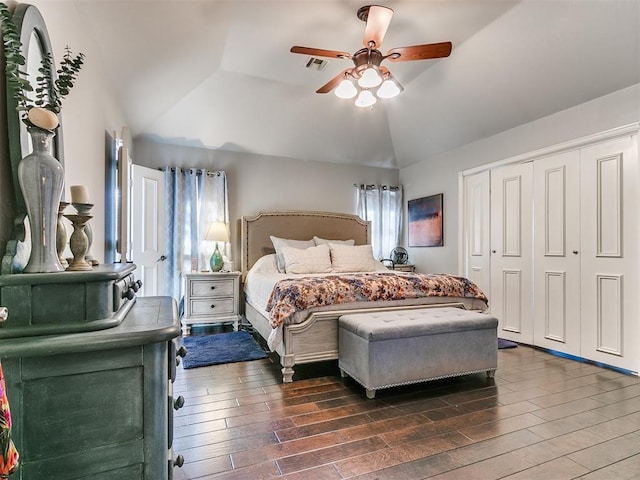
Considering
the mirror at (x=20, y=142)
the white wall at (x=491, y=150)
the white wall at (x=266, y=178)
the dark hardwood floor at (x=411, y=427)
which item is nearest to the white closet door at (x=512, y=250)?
the white wall at (x=491, y=150)

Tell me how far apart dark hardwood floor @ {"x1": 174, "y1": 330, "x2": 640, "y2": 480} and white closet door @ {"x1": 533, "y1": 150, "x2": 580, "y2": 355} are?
0.59 m

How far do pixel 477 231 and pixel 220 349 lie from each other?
11.4 feet

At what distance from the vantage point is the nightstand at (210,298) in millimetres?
4309

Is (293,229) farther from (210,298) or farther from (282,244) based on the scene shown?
(210,298)

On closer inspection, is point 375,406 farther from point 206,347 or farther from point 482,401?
point 206,347

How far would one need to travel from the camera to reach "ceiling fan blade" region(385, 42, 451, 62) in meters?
2.52

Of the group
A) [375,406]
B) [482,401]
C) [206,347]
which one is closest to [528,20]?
[482,401]

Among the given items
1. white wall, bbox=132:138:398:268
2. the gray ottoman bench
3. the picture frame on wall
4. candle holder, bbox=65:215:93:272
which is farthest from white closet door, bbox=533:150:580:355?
candle holder, bbox=65:215:93:272

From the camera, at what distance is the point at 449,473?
64.9 inches

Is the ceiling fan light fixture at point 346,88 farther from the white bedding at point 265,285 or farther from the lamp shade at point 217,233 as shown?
the lamp shade at point 217,233

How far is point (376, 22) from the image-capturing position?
2.42 meters

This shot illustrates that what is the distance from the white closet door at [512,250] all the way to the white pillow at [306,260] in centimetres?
208

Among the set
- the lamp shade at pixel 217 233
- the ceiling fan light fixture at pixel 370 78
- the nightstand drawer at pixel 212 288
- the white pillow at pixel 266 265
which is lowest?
the nightstand drawer at pixel 212 288

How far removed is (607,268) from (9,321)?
162 inches
